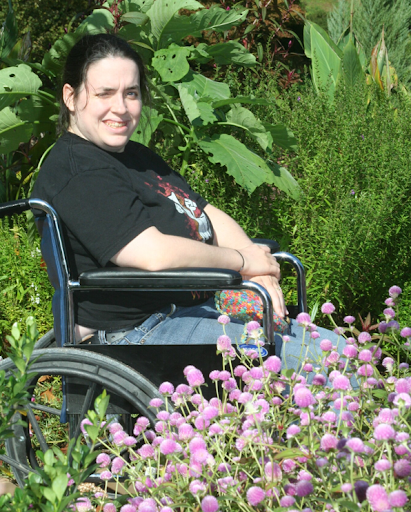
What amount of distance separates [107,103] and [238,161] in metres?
1.23

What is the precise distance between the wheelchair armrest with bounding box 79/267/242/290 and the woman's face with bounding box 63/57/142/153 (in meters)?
0.58

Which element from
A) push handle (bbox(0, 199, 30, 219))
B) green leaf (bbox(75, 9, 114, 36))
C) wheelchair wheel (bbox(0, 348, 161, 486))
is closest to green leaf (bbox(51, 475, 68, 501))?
wheelchair wheel (bbox(0, 348, 161, 486))

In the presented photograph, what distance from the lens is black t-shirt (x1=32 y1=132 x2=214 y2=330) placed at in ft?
6.11

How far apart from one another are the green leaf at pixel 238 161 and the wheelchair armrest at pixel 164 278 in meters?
1.44

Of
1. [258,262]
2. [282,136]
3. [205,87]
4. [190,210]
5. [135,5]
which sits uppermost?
[135,5]

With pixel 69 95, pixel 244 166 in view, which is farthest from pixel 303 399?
pixel 244 166

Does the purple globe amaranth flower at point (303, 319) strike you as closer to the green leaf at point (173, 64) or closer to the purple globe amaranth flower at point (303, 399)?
the purple globe amaranth flower at point (303, 399)

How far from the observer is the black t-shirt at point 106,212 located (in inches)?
73.3

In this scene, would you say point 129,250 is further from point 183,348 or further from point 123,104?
point 123,104

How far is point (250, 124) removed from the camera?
3.42 metres

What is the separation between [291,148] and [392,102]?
1.19 m

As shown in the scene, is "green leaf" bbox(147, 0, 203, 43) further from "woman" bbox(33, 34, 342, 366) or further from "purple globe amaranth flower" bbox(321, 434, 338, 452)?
"purple globe amaranth flower" bbox(321, 434, 338, 452)

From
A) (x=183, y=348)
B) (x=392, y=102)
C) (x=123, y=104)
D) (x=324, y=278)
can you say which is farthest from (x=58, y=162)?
(x=392, y=102)

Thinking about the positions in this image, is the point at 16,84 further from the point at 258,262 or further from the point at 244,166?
the point at 258,262
